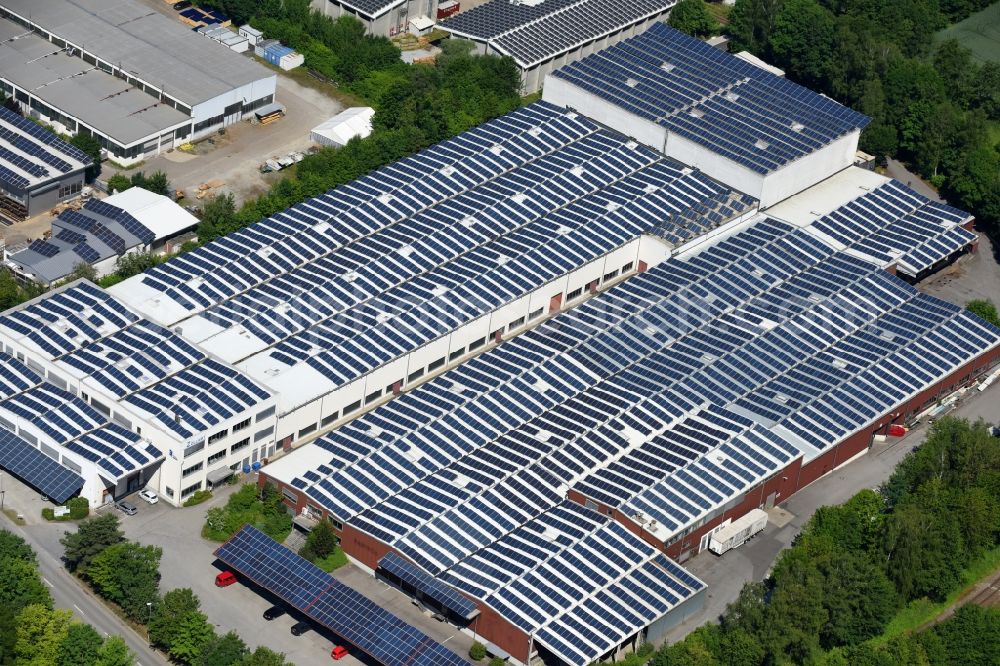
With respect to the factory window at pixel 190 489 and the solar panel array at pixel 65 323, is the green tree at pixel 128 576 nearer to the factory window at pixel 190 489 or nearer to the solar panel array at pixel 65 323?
the factory window at pixel 190 489

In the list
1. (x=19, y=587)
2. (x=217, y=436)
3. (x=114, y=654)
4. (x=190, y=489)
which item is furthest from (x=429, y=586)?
(x=19, y=587)

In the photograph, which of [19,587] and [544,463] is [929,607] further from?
[19,587]

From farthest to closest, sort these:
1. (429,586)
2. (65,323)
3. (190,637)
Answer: (65,323)
(429,586)
(190,637)

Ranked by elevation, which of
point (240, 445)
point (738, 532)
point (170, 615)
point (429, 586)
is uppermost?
point (429, 586)

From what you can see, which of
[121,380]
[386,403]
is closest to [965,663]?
[386,403]

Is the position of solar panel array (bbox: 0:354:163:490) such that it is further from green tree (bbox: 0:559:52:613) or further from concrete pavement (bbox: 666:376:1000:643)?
concrete pavement (bbox: 666:376:1000:643)

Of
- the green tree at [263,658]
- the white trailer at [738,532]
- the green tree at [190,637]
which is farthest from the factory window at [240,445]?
the white trailer at [738,532]

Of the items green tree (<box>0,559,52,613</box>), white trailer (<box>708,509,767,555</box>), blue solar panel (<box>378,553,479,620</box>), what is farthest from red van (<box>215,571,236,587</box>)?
white trailer (<box>708,509,767,555</box>)
